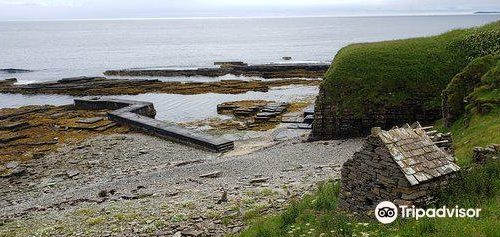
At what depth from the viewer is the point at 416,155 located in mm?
11078

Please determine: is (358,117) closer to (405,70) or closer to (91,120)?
(405,70)

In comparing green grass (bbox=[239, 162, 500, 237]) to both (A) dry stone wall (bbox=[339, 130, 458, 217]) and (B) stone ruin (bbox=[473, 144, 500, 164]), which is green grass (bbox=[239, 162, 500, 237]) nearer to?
(A) dry stone wall (bbox=[339, 130, 458, 217])

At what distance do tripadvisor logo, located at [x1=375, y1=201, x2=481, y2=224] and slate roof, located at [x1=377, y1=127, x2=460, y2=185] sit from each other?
0.72m

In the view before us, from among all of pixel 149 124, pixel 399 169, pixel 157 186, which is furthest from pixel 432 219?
pixel 149 124

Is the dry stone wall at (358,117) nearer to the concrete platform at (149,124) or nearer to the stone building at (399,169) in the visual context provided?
the concrete platform at (149,124)

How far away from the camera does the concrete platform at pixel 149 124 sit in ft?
107

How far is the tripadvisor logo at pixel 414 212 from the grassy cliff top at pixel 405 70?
68.7ft

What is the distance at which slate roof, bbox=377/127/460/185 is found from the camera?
1066 centimetres

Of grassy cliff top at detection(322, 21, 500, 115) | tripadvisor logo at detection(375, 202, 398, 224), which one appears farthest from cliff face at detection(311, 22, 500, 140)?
tripadvisor logo at detection(375, 202, 398, 224)

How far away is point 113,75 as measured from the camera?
9019cm

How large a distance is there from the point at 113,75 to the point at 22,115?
4384cm

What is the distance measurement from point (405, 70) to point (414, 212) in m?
23.9

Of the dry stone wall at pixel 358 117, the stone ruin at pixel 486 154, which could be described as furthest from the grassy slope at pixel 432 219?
the dry stone wall at pixel 358 117

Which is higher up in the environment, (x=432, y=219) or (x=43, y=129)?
(x=432, y=219)
